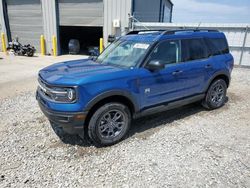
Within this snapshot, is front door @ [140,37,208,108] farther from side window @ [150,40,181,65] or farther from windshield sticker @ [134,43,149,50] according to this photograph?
windshield sticker @ [134,43,149,50]

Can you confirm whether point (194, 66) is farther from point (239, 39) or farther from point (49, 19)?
point (49, 19)

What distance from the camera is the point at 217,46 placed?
502cm

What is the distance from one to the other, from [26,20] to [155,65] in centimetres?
1566

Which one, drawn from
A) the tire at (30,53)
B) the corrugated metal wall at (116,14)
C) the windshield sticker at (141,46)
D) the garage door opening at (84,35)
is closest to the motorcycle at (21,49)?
the tire at (30,53)

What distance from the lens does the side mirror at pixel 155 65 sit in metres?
3.54

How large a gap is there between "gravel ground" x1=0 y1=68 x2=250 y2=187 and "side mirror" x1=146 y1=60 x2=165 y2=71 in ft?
4.07

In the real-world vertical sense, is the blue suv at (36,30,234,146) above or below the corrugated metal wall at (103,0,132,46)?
below

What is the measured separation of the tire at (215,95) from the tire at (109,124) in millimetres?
2290

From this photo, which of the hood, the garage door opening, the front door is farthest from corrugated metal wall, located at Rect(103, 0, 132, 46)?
the hood

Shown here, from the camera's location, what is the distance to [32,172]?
2.92 m

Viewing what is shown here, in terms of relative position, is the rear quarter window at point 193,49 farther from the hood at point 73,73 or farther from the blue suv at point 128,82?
the hood at point 73,73

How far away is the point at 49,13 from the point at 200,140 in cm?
1439

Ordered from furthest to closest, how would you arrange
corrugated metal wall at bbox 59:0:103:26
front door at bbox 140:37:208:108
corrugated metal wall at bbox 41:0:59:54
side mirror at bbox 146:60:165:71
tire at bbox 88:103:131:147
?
corrugated metal wall at bbox 41:0:59:54, corrugated metal wall at bbox 59:0:103:26, front door at bbox 140:37:208:108, side mirror at bbox 146:60:165:71, tire at bbox 88:103:131:147

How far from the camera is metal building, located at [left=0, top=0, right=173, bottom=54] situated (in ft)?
42.3
